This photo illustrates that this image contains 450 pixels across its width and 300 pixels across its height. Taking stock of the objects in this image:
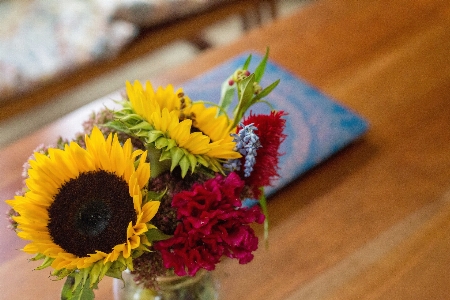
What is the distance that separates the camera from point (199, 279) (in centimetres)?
63

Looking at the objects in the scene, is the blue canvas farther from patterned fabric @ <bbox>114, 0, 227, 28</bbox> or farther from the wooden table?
patterned fabric @ <bbox>114, 0, 227, 28</bbox>

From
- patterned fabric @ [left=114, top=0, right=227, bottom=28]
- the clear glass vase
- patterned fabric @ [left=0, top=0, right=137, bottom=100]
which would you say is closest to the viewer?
the clear glass vase

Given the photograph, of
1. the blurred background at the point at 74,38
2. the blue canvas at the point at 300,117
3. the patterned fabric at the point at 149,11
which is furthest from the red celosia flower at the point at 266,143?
the patterned fabric at the point at 149,11

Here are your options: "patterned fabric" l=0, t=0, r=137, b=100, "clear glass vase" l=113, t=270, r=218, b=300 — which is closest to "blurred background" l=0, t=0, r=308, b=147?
"patterned fabric" l=0, t=0, r=137, b=100

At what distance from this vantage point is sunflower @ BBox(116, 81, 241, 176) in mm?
493

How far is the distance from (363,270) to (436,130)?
1.16 feet

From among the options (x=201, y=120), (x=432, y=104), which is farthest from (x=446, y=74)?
(x=201, y=120)

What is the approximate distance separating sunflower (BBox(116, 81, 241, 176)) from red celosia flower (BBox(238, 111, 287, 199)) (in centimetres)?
3

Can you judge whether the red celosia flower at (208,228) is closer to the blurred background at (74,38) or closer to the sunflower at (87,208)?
the sunflower at (87,208)

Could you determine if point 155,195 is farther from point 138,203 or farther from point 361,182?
point 361,182

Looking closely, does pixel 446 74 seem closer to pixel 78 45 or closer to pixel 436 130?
pixel 436 130

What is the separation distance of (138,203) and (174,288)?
20 centimetres

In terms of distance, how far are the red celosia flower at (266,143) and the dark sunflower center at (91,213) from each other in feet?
0.47

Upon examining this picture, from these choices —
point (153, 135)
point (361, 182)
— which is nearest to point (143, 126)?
point (153, 135)
